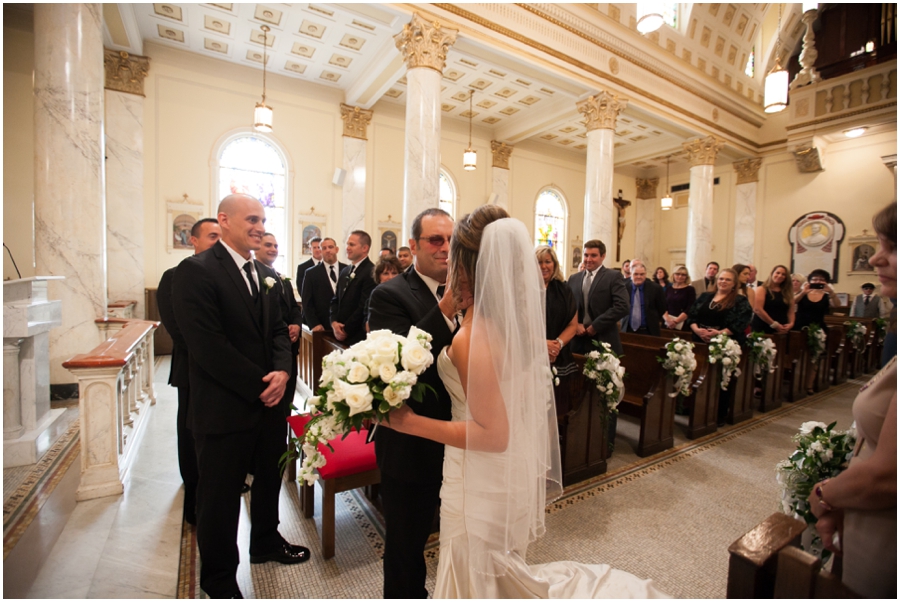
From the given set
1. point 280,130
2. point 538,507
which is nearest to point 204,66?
point 280,130

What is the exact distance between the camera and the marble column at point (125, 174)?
26.9 feet

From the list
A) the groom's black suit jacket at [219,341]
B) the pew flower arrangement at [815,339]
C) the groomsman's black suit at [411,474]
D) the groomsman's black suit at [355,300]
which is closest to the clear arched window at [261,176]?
the groomsman's black suit at [355,300]

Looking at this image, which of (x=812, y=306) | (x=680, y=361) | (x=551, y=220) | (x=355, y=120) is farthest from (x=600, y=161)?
(x=680, y=361)

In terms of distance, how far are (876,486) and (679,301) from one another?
5.86 metres

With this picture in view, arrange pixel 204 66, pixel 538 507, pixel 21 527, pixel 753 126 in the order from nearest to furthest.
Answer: pixel 538 507, pixel 21 527, pixel 204 66, pixel 753 126

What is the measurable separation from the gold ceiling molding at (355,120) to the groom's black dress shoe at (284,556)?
Result: 1020 centimetres

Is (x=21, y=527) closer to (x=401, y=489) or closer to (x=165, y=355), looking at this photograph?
(x=401, y=489)

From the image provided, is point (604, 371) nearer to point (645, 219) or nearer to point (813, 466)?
point (813, 466)

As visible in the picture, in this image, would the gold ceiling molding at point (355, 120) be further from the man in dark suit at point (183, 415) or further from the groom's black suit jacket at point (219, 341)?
the groom's black suit jacket at point (219, 341)

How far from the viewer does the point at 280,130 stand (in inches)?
400

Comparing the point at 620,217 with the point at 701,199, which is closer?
the point at 701,199

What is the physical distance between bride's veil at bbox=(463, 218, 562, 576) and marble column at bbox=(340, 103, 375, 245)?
9710 millimetres

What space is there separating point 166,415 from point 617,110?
1040 cm

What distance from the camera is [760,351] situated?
5.17m
